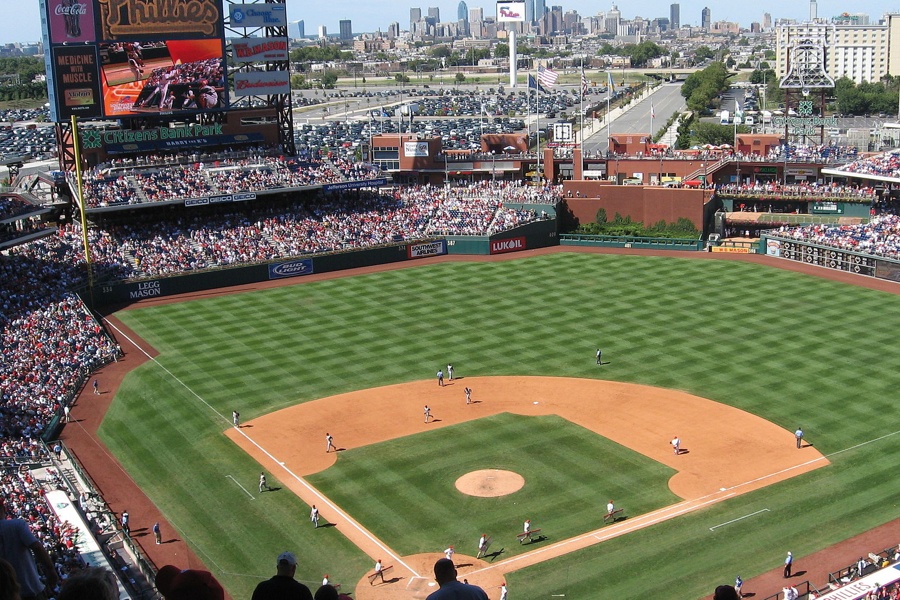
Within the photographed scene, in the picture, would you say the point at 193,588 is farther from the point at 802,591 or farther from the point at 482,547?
the point at 802,591

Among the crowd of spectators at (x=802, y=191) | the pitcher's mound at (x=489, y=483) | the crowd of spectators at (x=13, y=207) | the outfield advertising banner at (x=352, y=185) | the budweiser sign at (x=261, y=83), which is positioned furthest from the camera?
the outfield advertising banner at (x=352, y=185)

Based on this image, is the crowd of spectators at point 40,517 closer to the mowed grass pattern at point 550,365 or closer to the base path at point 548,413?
the mowed grass pattern at point 550,365

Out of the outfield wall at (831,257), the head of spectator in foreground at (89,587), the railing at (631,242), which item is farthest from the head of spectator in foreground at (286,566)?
the railing at (631,242)

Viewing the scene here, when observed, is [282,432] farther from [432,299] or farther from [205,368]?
[432,299]

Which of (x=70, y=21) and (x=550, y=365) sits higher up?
(x=70, y=21)

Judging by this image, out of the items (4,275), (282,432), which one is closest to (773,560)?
(282,432)

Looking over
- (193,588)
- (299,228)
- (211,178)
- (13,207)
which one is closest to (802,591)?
(193,588)

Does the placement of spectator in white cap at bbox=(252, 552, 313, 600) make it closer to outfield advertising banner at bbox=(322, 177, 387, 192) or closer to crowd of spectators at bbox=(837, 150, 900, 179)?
outfield advertising banner at bbox=(322, 177, 387, 192)
